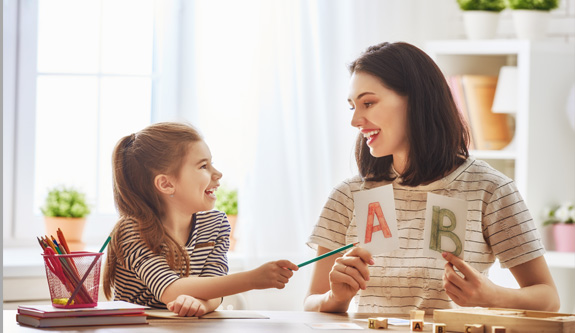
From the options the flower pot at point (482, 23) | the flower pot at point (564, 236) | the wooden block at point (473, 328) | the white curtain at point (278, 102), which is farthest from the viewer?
the flower pot at point (482, 23)

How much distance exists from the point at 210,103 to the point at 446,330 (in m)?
2.11

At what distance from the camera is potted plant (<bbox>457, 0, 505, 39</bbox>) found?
135 inches

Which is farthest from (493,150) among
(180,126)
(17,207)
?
(17,207)

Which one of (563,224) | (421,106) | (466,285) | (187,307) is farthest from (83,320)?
(563,224)

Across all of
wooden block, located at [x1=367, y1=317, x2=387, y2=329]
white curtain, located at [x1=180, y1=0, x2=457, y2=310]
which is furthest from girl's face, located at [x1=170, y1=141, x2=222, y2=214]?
white curtain, located at [x1=180, y1=0, x2=457, y2=310]

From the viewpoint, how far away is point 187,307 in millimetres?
1646

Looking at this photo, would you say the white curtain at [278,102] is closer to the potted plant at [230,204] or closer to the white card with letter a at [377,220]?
the potted plant at [230,204]

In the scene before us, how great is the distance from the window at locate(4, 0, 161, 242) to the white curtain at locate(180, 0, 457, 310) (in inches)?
9.1

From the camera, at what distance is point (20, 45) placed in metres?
3.38

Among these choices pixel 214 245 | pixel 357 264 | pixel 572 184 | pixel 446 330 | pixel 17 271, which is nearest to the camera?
pixel 446 330

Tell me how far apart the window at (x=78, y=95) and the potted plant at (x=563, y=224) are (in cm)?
167

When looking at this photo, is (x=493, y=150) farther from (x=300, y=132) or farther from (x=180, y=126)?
(x=180, y=126)

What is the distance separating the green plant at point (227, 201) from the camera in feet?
11.5

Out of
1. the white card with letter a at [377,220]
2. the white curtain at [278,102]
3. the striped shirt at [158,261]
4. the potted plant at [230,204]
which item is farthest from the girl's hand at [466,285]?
the potted plant at [230,204]
